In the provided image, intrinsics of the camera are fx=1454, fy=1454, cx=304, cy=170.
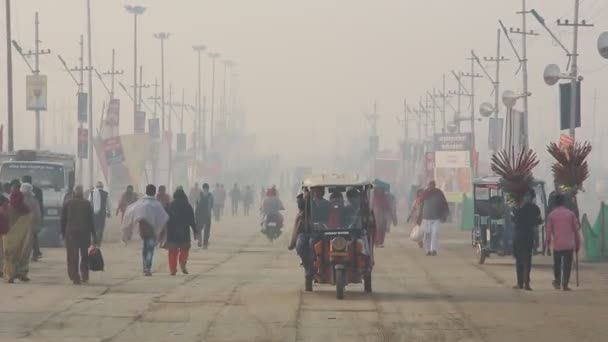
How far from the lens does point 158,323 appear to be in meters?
18.3

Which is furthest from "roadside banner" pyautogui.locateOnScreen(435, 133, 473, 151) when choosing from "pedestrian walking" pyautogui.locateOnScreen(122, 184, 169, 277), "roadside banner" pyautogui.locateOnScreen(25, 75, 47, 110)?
"pedestrian walking" pyautogui.locateOnScreen(122, 184, 169, 277)

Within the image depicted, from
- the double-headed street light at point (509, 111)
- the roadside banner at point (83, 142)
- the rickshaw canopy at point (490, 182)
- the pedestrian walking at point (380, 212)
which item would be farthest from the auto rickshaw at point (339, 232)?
the roadside banner at point (83, 142)

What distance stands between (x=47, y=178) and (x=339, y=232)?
20.9 meters

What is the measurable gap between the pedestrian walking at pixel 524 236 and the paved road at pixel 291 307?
14.1 inches

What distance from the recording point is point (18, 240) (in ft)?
84.0

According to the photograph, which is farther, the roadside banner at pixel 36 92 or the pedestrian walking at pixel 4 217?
the roadside banner at pixel 36 92

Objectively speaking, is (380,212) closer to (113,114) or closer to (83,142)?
(83,142)

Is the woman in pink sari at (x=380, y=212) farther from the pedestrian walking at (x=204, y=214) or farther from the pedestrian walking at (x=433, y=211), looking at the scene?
the pedestrian walking at (x=204, y=214)

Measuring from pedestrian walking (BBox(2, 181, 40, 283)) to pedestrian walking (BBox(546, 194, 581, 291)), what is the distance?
910cm

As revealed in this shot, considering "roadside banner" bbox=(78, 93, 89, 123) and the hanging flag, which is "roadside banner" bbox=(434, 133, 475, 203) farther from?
the hanging flag

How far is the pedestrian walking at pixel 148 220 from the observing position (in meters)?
27.6

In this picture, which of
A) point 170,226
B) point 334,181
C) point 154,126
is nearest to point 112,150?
point 154,126

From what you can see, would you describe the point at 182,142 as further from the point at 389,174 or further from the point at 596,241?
the point at 596,241

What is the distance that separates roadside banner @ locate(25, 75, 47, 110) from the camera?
221 feet
